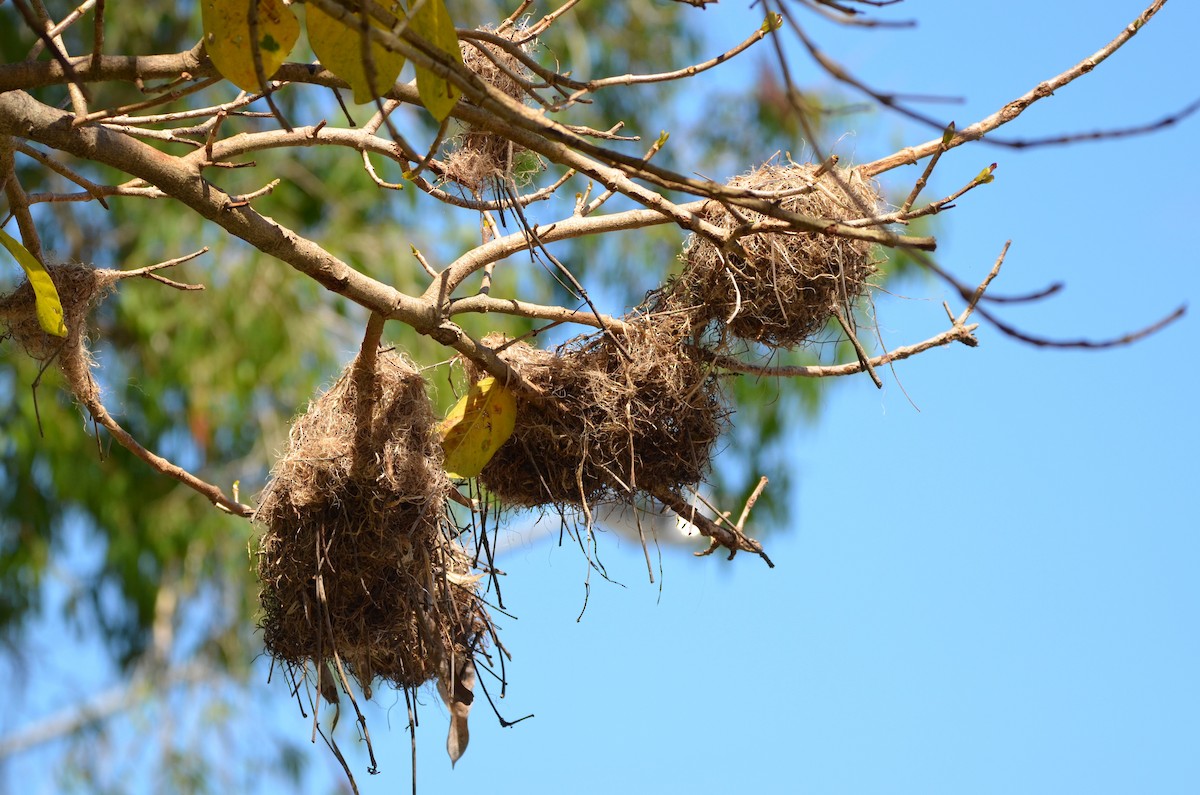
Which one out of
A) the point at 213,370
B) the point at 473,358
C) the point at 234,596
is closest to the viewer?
the point at 473,358

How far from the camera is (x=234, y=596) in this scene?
296 inches

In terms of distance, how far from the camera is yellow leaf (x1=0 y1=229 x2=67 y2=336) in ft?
8.10

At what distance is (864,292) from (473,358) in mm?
910

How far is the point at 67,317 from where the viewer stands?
2.90 metres

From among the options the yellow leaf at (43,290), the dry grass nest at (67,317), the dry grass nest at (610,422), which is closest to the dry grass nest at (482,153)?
the dry grass nest at (610,422)

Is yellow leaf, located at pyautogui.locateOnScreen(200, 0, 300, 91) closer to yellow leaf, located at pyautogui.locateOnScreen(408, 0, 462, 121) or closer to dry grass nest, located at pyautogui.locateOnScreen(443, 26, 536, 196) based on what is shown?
yellow leaf, located at pyautogui.locateOnScreen(408, 0, 462, 121)

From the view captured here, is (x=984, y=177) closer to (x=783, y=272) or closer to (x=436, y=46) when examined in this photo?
(x=783, y=272)

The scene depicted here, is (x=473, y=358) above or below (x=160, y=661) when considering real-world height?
below

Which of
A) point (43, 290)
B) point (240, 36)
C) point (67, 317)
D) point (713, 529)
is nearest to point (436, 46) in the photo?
point (240, 36)

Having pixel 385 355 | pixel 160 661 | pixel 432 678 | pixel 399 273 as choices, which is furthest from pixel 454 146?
pixel 160 661

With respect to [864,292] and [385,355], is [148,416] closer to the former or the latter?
[385,355]

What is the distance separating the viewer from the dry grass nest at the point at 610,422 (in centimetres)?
297

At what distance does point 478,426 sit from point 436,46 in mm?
1105

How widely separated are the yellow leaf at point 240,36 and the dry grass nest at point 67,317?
897mm
